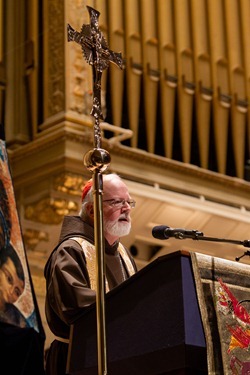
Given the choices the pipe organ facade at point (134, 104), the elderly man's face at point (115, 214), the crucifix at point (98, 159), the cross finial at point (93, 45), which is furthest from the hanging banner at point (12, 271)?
the pipe organ facade at point (134, 104)

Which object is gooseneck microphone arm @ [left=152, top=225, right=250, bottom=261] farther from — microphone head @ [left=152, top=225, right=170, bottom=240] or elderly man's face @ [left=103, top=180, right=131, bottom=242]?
elderly man's face @ [left=103, top=180, right=131, bottom=242]

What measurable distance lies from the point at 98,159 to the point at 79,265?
63 centimetres

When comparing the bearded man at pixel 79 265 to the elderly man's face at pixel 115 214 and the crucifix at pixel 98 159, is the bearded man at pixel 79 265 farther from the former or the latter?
the crucifix at pixel 98 159

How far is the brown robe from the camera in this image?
3.80 metres

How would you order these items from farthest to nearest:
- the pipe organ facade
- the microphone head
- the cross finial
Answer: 1. the pipe organ facade
2. the cross finial
3. the microphone head

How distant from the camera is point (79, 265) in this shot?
4.09 meters

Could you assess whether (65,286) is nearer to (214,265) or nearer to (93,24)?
(214,265)

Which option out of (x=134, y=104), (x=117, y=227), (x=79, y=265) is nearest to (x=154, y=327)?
(x=79, y=265)

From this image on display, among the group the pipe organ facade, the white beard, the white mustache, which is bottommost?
the white beard

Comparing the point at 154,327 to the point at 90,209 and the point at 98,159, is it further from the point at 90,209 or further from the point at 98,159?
the point at 90,209

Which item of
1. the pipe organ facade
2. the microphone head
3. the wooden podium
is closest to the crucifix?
Answer: the wooden podium

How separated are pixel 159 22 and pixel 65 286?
450 centimetres

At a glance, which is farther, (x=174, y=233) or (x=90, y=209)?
(x=90, y=209)

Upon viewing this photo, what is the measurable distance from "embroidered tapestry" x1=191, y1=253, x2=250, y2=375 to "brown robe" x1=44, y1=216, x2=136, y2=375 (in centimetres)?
51
